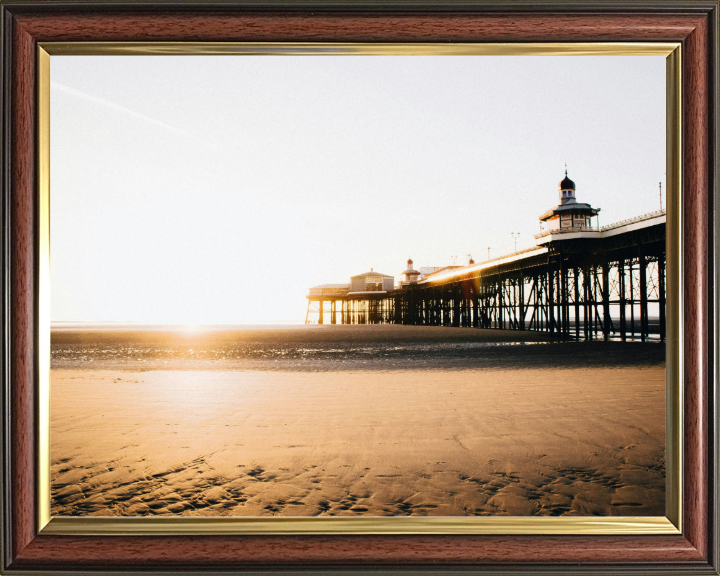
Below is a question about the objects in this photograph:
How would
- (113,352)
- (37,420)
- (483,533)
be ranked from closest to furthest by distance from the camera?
(483,533)
(37,420)
(113,352)

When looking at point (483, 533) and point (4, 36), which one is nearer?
point (483, 533)

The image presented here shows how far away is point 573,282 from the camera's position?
75.4ft

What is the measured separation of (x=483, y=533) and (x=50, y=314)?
2.36 metres

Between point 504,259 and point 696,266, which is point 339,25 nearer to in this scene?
point 696,266

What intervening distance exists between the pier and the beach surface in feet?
3.88

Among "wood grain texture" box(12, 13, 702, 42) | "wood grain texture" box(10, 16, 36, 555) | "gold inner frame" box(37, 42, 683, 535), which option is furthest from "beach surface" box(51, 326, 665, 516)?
"wood grain texture" box(12, 13, 702, 42)

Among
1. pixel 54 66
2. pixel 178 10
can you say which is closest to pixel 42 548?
pixel 54 66

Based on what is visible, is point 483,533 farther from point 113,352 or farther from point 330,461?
point 113,352

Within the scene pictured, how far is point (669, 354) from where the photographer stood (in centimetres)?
255

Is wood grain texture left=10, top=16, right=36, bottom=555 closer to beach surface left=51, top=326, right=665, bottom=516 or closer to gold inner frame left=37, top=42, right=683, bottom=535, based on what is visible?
gold inner frame left=37, top=42, right=683, bottom=535

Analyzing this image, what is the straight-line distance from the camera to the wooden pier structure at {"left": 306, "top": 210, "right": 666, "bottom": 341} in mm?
9928

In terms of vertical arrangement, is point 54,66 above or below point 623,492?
above

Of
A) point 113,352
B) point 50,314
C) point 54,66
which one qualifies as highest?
point 54,66

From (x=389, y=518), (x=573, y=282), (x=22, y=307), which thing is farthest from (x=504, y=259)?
(x=22, y=307)
